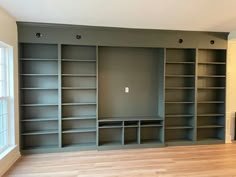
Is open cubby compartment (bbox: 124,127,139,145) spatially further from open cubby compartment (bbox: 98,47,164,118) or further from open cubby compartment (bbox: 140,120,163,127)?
open cubby compartment (bbox: 98,47,164,118)

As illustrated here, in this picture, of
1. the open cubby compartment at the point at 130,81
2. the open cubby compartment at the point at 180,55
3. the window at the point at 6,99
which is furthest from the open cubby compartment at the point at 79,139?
the open cubby compartment at the point at 180,55

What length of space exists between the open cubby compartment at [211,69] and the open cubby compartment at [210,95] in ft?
1.28

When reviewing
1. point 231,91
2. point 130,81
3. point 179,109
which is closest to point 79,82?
point 130,81

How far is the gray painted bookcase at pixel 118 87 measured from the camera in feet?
13.3

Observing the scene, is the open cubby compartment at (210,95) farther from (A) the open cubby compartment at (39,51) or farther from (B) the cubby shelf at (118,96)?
(A) the open cubby compartment at (39,51)

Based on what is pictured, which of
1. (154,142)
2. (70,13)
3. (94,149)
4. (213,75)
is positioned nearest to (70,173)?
(94,149)

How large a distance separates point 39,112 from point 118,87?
174 cm

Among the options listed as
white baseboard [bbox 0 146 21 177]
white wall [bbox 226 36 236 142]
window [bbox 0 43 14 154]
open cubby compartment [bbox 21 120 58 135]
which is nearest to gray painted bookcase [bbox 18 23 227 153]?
open cubby compartment [bbox 21 120 58 135]

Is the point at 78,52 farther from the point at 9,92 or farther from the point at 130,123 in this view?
the point at 130,123

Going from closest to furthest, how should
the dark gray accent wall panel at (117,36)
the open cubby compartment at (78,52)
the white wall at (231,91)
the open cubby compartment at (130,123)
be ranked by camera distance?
the dark gray accent wall panel at (117,36), the open cubby compartment at (78,52), the open cubby compartment at (130,123), the white wall at (231,91)

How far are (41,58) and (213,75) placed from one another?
3.78 m

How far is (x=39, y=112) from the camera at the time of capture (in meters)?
4.16

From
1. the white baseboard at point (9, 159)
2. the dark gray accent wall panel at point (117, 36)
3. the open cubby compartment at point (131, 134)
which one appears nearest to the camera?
the white baseboard at point (9, 159)

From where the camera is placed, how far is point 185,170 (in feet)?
10.5
